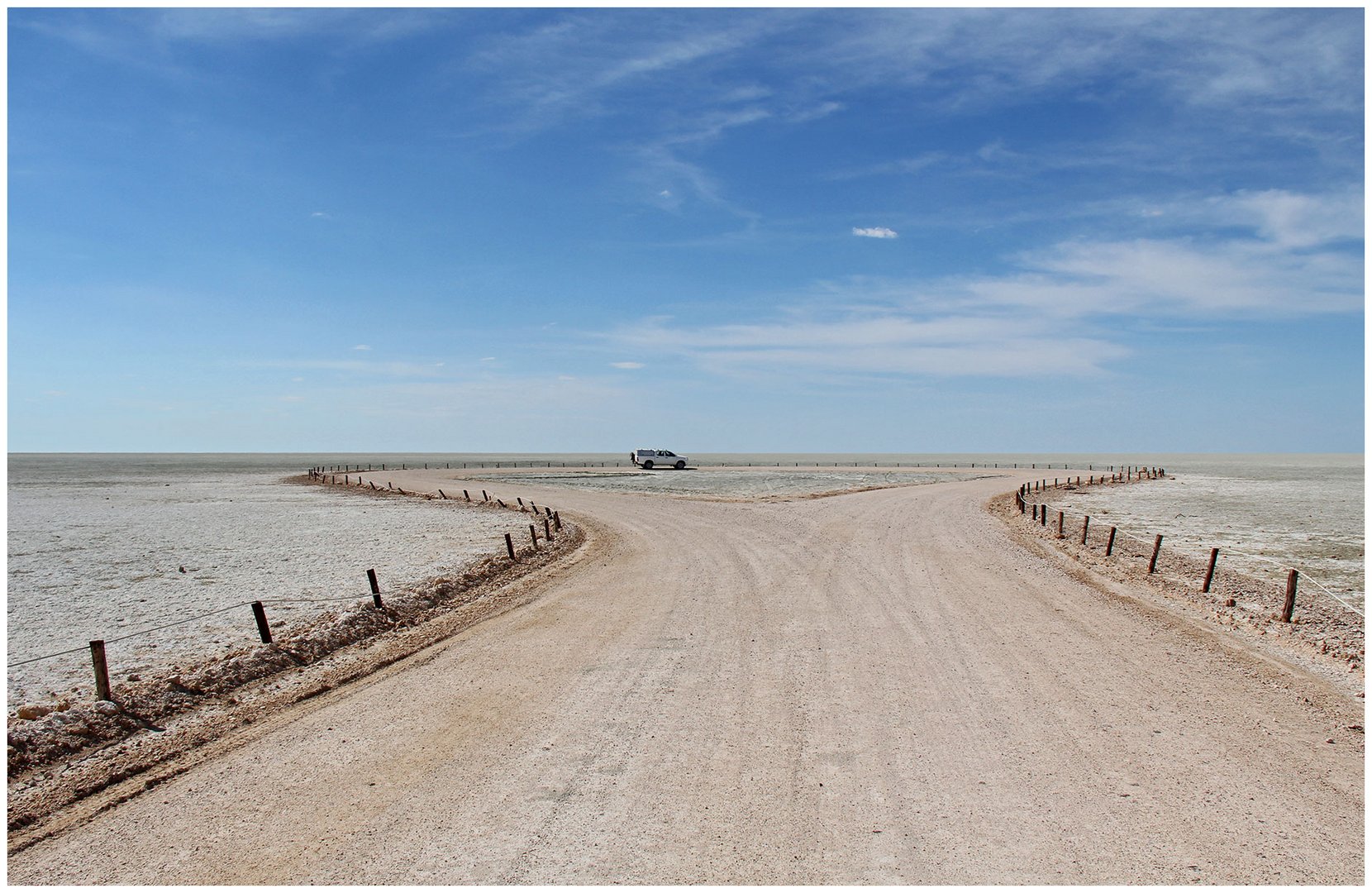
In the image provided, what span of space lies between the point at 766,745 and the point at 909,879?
9.13 feet

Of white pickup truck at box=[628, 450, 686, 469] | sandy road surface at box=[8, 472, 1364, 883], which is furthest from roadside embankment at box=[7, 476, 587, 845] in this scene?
white pickup truck at box=[628, 450, 686, 469]

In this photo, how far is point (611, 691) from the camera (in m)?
10.9

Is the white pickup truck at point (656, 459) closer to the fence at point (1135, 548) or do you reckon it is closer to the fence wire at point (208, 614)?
the fence at point (1135, 548)

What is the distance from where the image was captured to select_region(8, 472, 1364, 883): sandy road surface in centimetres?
669

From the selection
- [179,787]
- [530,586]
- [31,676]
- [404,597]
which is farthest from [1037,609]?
[31,676]

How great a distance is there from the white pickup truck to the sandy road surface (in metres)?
71.2

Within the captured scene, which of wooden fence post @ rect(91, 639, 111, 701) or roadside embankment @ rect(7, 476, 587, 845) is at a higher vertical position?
wooden fence post @ rect(91, 639, 111, 701)

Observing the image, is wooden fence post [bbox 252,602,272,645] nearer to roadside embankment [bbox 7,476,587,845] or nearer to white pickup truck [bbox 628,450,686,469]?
roadside embankment [bbox 7,476,587,845]

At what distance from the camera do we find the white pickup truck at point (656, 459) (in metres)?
86.6

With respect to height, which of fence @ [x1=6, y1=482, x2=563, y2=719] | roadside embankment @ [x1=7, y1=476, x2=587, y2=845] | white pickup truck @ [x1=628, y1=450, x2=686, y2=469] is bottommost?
roadside embankment @ [x1=7, y1=476, x2=587, y2=845]

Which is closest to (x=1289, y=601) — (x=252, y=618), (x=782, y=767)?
(x=782, y=767)

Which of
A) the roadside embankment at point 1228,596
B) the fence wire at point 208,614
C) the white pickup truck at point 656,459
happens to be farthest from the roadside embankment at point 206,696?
the white pickup truck at point 656,459

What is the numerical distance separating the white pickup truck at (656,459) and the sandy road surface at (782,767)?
71.2 metres

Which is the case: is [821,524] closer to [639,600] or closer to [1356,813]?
[639,600]
